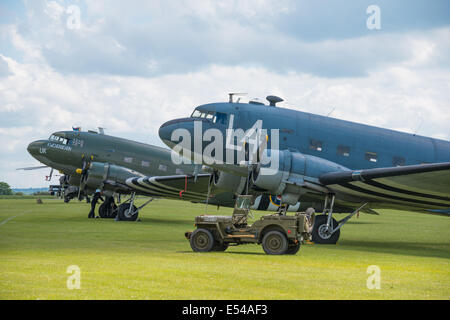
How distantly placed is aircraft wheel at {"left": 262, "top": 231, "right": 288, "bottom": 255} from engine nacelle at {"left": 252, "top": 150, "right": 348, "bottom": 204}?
428 cm

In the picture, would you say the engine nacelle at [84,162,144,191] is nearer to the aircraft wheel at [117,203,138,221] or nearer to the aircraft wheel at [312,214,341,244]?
the aircraft wheel at [117,203,138,221]

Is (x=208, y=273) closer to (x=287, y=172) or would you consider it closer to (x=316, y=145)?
(x=287, y=172)

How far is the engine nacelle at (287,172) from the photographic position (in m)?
19.4

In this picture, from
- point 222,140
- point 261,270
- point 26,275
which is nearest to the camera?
point 26,275

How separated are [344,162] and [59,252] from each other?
40.7 ft

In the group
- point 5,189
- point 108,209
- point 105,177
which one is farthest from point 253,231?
point 5,189

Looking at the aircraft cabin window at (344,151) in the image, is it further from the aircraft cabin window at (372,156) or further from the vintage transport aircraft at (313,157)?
the aircraft cabin window at (372,156)

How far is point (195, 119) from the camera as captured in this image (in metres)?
22.2

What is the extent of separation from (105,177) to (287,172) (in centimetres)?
2029

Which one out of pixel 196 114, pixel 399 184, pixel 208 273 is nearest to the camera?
pixel 208 273

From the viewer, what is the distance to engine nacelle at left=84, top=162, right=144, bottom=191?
36.8 meters

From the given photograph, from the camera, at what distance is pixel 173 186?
35000mm
